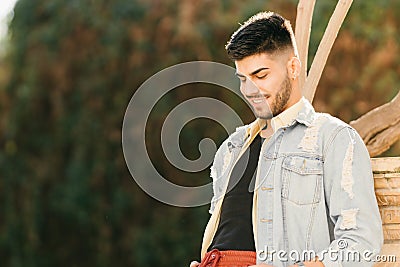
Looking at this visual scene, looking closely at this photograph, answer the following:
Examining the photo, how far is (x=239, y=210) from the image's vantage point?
1.73 m

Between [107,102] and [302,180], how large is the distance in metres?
3.55

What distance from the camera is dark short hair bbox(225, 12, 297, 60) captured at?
1.70m

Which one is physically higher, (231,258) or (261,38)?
(261,38)

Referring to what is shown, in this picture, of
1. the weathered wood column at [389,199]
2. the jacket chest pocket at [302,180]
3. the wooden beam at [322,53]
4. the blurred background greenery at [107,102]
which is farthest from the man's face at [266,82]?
the blurred background greenery at [107,102]

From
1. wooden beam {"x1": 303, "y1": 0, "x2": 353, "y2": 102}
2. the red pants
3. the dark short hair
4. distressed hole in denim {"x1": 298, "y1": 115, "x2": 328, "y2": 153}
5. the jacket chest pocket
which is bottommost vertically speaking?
the red pants

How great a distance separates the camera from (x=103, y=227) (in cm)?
511

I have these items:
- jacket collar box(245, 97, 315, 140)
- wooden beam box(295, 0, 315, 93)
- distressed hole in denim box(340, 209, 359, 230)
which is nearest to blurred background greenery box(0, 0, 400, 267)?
wooden beam box(295, 0, 315, 93)

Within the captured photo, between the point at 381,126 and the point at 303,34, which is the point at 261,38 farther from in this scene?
the point at 381,126

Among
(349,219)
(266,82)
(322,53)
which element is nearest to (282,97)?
(266,82)

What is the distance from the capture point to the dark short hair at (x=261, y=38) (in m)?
1.70

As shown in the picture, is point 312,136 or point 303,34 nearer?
point 312,136

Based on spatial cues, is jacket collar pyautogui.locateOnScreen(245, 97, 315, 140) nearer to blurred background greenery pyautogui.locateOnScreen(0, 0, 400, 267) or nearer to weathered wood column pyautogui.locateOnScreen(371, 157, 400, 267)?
weathered wood column pyautogui.locateOnScreen(371, 157, 400, 267)

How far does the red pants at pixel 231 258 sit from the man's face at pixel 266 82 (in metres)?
0.29

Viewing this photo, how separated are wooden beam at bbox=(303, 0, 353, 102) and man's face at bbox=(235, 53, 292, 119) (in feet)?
2.47
